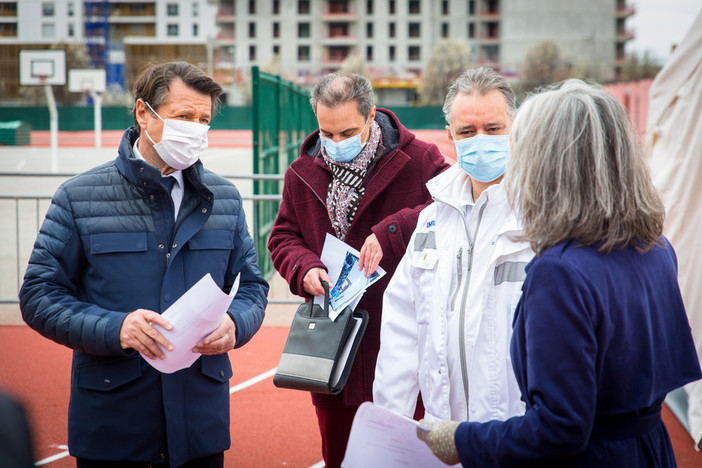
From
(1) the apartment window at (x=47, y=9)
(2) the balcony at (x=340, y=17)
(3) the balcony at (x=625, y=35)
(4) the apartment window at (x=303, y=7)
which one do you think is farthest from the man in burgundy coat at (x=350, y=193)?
(3) the balcony at (x=625, y=35)

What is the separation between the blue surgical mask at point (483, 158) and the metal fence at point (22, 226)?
15.4ft

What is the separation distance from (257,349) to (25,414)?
5898 millimetres

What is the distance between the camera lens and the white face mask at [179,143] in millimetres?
2658

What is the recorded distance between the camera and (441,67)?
70812 millimetres

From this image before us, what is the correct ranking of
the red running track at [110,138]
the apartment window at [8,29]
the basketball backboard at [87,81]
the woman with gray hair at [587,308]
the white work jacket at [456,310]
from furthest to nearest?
the red running track at [110,138] < the apartment window at [8,29] < the basketball backboard at [87,81] < the white work jacket at [456,310] < the woman with gray hair at [587,308]

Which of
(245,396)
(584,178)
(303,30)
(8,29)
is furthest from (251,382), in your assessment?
(303,30)

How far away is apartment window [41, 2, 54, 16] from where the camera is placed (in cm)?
6215

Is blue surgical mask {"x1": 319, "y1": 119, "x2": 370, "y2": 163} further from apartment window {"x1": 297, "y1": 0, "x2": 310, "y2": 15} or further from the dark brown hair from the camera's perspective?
apartment window {"x1": 297, "y1": 0, "x2": 310, "y2": 15}

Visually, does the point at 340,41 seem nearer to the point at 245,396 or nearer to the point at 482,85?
the point at 245,396

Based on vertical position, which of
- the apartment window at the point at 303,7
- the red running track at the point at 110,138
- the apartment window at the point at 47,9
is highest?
the apartment window at the point at 303,7

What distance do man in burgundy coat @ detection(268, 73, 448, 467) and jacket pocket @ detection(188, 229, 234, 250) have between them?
0.39m

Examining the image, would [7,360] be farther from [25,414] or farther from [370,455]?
[25,414]

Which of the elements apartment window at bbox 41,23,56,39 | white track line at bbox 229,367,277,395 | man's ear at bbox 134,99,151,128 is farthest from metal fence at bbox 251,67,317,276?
apartment window at bbox 41,23,56,39

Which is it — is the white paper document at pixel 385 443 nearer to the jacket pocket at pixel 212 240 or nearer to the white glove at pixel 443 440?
the white glove at pixel 443 440
